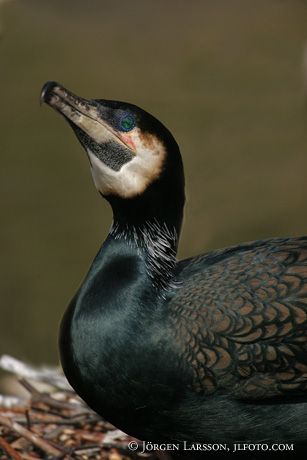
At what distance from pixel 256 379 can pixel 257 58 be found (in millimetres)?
2017

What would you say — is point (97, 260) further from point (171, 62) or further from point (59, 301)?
point (171, 62)

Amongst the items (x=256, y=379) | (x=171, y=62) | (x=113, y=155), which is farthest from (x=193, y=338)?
(x=171, y=62)

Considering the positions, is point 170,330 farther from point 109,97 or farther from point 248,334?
point 109,97

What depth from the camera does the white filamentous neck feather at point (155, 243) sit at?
8.94ft

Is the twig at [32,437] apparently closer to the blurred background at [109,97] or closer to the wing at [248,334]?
the blurred background at [109,97]

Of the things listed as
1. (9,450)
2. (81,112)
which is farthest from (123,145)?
(9,450)

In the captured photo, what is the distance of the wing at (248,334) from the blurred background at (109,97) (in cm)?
151

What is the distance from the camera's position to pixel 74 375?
2.64 m

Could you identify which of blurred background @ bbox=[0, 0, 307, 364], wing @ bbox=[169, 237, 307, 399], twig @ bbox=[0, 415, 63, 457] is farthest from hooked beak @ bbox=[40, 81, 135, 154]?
blurred background @ bbox=[0, 0, 307, 364]

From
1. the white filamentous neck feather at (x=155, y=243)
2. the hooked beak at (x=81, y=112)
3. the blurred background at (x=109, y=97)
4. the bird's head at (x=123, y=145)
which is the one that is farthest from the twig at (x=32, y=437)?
the hooked beak at (x=81, y=112)

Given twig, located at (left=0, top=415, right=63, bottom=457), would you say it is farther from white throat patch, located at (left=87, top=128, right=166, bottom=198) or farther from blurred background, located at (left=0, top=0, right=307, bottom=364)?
white throat patch, located at (left=87, top=128, right=166, bottom=198)

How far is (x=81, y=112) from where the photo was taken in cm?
254

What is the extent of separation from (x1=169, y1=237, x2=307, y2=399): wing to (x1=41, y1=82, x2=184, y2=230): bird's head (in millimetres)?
383

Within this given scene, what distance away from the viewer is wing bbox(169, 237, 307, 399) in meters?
2.49
